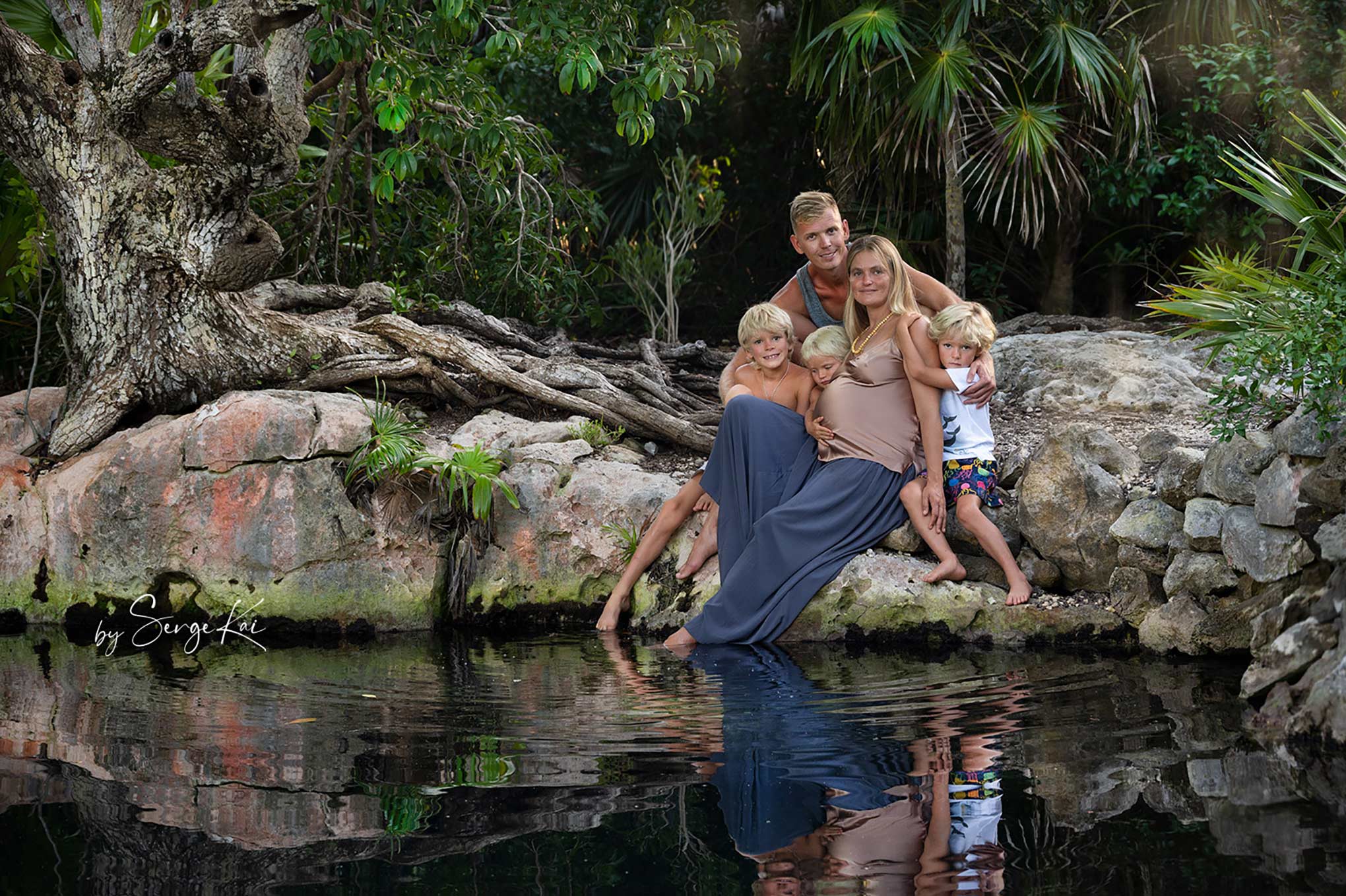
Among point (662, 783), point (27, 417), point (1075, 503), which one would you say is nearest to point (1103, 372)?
point (1075, 503)

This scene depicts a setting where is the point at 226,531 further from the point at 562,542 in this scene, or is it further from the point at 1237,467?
the point at 1237,467

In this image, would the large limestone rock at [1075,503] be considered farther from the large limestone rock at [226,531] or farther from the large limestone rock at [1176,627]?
the large limestone rock at [226,531]

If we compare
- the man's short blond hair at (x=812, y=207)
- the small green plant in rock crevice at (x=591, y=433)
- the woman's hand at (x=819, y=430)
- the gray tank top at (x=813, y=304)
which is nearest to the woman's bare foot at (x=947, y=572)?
the woman's hand at (x=819, y=430)

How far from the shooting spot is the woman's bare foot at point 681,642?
5363mm

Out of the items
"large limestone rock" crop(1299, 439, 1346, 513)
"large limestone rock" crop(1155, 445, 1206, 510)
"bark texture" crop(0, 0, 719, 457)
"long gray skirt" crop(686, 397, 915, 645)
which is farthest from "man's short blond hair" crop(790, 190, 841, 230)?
"large limestone rock" crop(1299, 439, 1346, 513)

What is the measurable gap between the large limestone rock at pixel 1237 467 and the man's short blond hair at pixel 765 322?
1.87 meters

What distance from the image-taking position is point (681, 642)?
5430mm

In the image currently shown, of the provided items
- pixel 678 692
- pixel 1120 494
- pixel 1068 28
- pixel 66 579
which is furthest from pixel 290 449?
pixel 1068 28

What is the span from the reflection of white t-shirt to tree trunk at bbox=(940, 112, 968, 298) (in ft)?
12.3

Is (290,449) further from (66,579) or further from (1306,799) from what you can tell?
(1306,799)

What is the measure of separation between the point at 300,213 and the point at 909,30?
172 inches

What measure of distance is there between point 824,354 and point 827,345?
4 cm

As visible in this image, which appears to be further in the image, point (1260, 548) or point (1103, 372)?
point (1103, 372)

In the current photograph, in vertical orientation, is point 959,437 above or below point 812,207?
below
